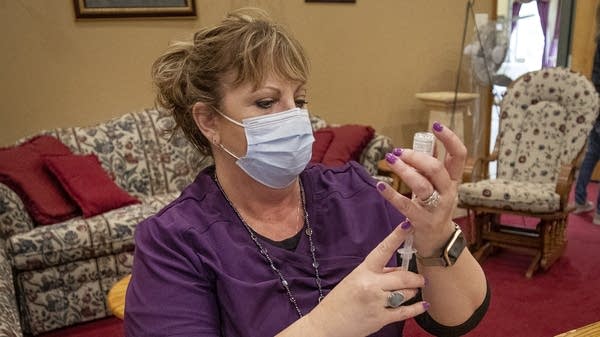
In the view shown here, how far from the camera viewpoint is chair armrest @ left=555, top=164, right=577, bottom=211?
2.88m

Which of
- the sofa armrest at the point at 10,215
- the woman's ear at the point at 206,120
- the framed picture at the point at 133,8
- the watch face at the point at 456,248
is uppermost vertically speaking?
the framed picture at the point at 133,8

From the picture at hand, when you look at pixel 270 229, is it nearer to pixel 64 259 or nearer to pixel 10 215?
pixel 64 259

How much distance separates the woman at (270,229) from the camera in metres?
0.79

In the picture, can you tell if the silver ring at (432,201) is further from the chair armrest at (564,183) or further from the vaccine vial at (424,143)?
the chair armrest at (564,183)

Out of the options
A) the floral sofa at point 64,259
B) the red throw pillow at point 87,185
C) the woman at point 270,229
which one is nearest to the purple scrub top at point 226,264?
the woman at point 270,229

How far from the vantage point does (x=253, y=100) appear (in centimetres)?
107

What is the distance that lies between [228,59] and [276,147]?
0.22m

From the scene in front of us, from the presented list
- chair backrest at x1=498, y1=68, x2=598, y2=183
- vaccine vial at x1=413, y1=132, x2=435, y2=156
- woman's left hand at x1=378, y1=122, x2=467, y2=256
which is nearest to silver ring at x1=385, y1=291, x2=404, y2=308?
woman's left hand at x1=378, y1=122, x2=467, y2=256

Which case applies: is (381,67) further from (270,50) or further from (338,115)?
(270,50)

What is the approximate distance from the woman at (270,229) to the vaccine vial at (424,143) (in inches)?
0.8

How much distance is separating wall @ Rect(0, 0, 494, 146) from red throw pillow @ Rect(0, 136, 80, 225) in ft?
1.44

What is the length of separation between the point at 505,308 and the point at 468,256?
6.15 feet

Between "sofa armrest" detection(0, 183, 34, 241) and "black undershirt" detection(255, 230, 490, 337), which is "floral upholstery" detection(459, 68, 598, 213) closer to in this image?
"black undershirt" detection(255, 230, 490, 337)

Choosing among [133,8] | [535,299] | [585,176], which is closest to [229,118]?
[535,299]
